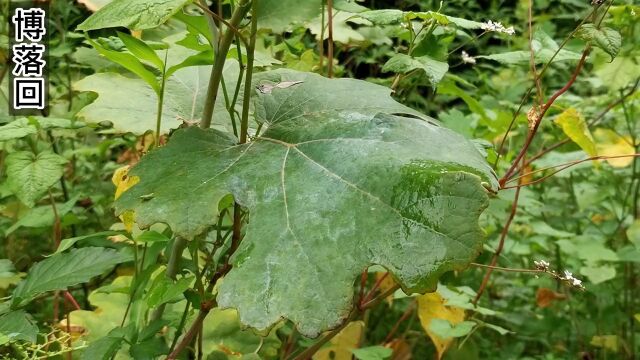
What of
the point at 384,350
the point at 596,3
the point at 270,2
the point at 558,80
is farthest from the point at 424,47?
the point at 558,80

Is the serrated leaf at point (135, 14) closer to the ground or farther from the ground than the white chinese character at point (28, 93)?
farther from the ground

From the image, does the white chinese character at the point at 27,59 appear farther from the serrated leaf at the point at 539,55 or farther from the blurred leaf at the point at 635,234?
the blurred leaf at the point at 635,234

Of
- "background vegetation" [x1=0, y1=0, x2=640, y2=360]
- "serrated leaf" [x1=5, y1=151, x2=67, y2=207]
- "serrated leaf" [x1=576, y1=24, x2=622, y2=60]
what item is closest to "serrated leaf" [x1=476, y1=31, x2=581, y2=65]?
"background vegetation" [x1=0, y1=0, x2=640, y2=360]

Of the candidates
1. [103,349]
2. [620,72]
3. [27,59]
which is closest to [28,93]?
[27,59]

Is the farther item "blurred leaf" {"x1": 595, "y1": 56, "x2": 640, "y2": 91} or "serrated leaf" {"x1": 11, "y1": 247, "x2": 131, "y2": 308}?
"blurred leaf" {"x1": 595, "y1": 56, "x2": 640, "y2": 91}

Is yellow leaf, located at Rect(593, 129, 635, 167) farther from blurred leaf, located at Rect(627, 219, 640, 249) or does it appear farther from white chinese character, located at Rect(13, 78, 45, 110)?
white chinese character, located at Rect(13, 78, 45, 110)

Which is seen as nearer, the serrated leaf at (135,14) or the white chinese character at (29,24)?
the serrated leaf at (135,14)

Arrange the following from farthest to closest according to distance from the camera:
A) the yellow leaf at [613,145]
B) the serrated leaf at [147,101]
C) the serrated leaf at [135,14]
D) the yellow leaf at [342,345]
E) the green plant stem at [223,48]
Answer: the yellow leaf at [613,145], the yellow leaf at [342,345], the serrated leaf at [147,101], the green plant stem at [223,48], the serrated leaf at [135,14]

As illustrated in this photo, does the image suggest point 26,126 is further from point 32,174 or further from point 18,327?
point 18,327

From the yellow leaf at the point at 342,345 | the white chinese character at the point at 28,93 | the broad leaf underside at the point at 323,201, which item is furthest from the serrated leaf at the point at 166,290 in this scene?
the white chinese character at the point at 28,93
